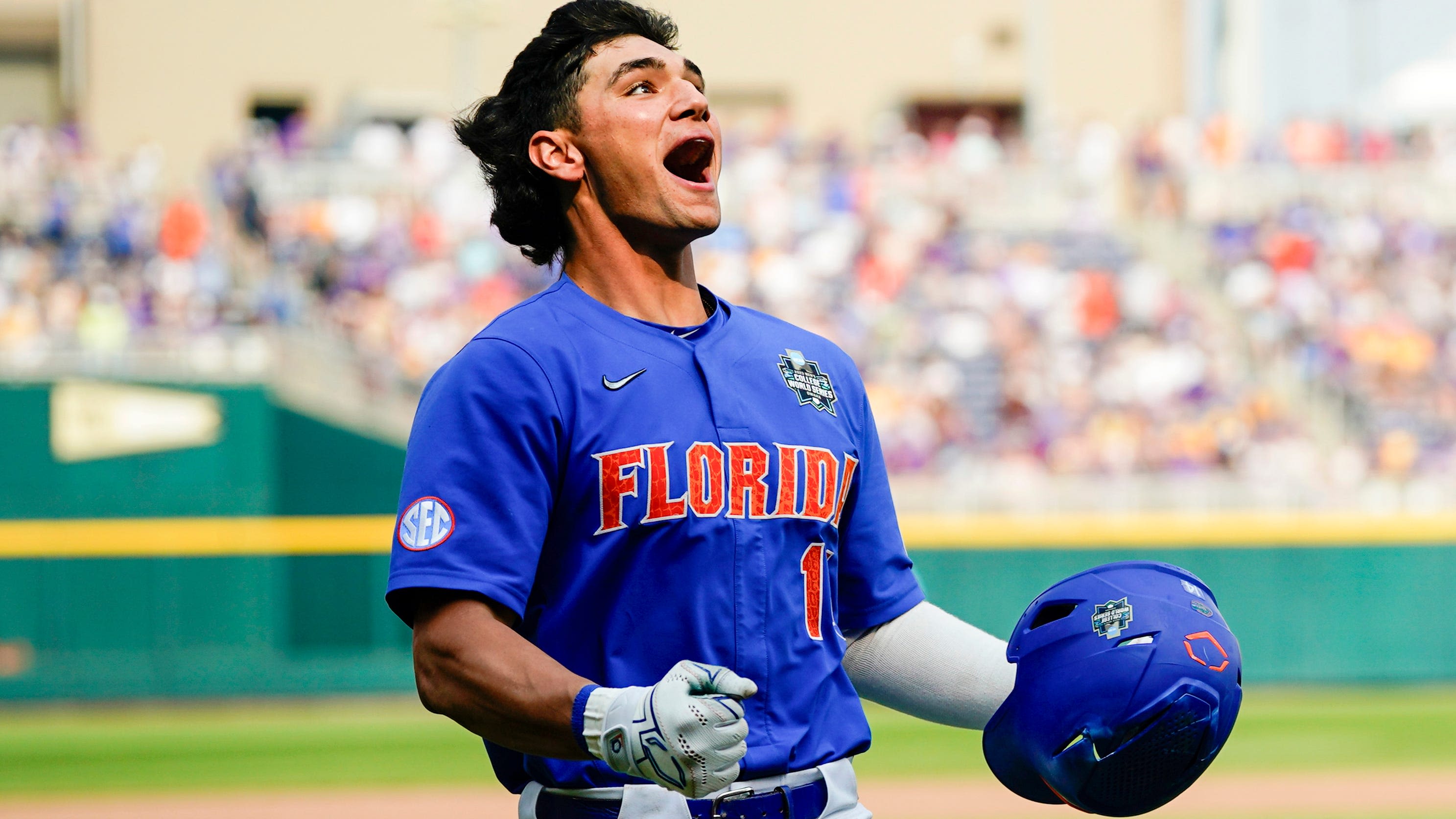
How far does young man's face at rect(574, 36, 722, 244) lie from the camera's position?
2232 millimetres

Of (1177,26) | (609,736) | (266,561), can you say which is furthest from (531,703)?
(1177,26)

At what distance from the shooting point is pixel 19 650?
32.9 feet

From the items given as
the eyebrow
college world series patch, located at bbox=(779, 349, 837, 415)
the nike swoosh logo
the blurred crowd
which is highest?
the eyebrow

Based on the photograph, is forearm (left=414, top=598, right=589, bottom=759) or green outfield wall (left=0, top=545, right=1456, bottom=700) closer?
forearm (left=414, top=598, right=589, bottom=759)

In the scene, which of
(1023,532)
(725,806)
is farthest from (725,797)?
(1023,532)

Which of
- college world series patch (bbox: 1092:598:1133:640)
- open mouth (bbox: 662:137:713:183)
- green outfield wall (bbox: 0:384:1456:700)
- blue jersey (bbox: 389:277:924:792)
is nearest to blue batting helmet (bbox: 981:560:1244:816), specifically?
college world series patch (bbox: 1092:598:1133:640)

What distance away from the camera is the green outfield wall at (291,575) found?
Answer: 33.1 ft

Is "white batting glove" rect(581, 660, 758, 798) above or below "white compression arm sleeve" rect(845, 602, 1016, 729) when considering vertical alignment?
above

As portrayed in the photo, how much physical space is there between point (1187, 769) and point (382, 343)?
410 inches

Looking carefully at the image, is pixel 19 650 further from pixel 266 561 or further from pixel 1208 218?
pixel 1208 218

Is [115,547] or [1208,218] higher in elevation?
[1208,218]

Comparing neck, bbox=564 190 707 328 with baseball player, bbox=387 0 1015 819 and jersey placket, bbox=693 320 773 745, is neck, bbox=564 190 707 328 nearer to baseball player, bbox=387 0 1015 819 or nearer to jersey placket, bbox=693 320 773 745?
baseball player, bbox=387 0 1015 819

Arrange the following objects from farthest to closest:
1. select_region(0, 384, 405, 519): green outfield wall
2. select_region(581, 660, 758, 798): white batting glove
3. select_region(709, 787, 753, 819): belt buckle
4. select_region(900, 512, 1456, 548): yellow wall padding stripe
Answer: select_region(900, 512, 1456, 548): yellow wall padding stripe, select_region(0, 384, 405, 519): green outfield wall, select_region(709, 787, 753, 819): belt buckle, select_region(581, 660, 758, 798): white batting glove

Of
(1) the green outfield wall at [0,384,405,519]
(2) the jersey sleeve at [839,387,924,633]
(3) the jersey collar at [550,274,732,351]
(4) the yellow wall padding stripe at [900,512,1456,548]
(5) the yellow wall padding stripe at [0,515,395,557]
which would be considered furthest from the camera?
(4) the yellow wall padding stripe at [900,512,1456,548]
